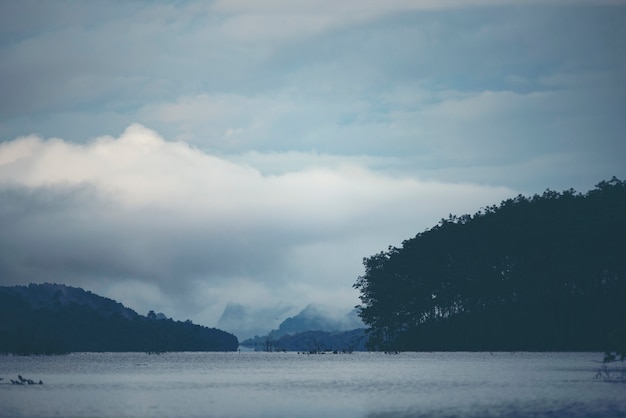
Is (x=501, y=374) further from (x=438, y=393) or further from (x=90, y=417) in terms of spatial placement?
(x=90, y=417)

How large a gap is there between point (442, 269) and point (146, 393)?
118120 mm

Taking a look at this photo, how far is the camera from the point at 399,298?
194 metres

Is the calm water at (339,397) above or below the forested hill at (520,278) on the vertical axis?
below

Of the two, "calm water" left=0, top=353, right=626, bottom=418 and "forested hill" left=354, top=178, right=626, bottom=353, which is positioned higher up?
"forested hill" left=354, top=178, right=626, bottom=353

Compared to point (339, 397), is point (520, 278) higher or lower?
higher

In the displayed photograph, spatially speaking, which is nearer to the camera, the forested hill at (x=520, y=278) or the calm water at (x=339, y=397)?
the calm water at (x=339, y=397)

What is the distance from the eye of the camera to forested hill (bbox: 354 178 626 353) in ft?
519

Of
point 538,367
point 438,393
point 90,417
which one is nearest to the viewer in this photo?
point 90,417

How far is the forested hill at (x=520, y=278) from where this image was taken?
519ft

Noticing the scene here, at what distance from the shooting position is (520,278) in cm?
16738

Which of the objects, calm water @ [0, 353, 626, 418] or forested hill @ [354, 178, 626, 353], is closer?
calm water @ [0, 353, 626, 418]

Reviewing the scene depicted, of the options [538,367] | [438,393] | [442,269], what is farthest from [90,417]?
[442,269]

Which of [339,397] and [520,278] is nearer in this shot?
[339,397]

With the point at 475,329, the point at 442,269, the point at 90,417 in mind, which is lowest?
the point at 90,417
